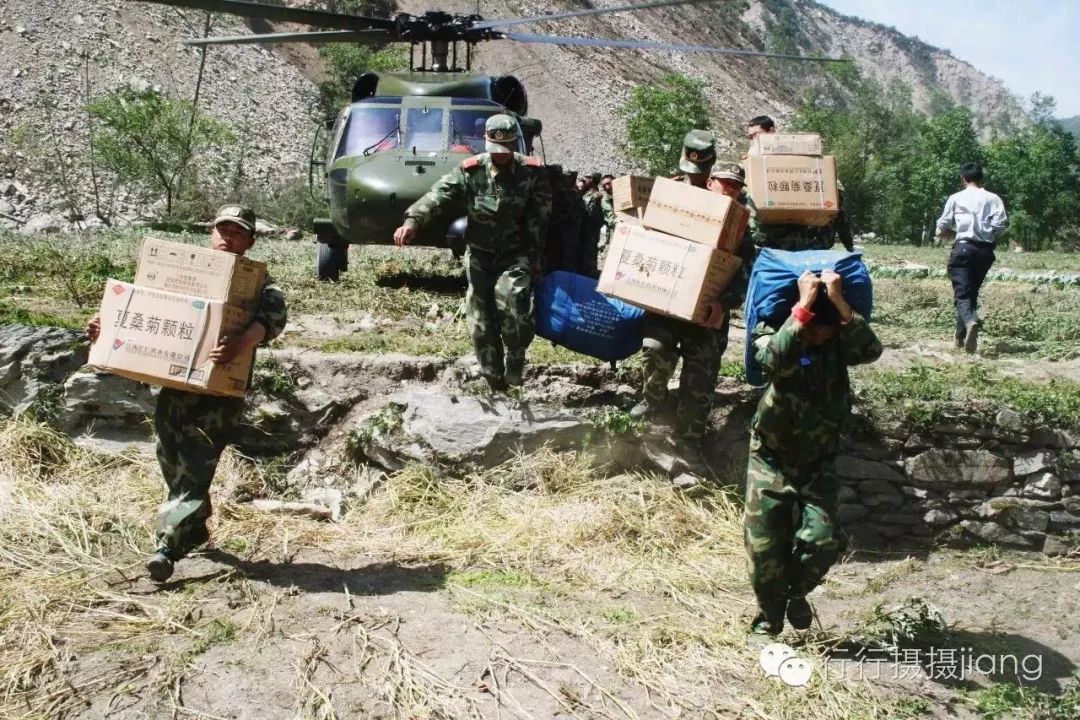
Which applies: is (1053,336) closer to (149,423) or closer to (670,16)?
(149,423)

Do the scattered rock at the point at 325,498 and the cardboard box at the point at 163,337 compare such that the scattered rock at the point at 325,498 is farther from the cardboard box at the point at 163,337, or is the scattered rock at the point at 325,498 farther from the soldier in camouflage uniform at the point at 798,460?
the soldier in camouflage uniform at the point at 798,460

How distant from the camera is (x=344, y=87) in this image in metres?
42.8

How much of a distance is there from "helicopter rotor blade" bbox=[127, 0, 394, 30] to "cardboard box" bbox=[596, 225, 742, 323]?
12.5 feet

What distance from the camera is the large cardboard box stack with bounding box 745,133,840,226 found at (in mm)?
6172

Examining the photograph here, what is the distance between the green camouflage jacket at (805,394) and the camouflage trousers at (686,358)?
57.3 inches

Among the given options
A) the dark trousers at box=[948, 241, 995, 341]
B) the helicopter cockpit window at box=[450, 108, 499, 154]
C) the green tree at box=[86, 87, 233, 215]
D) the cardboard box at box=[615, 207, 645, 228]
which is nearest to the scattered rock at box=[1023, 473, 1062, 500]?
the dark trousers at box=[948, 241, 995, 341]

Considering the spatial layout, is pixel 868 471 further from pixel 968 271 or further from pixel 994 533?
pixel 968 271

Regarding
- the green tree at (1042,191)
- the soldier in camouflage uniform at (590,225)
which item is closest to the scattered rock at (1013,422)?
the soldier in camouflage uniform at (590,225)

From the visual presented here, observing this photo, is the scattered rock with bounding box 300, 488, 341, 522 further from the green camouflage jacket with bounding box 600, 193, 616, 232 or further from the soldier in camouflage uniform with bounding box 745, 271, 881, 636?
the soldier in camouflage uniform with bounding box 745, 271, 881, 636

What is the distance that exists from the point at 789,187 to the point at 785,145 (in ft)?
0.85

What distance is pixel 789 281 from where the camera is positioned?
4254mm

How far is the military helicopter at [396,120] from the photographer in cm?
912

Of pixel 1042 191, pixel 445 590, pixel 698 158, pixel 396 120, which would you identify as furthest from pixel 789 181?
pixel 1042 191

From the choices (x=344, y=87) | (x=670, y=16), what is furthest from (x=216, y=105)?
(x=670, y=16)
